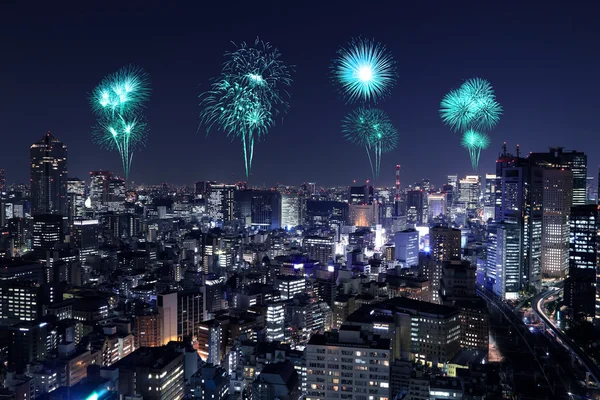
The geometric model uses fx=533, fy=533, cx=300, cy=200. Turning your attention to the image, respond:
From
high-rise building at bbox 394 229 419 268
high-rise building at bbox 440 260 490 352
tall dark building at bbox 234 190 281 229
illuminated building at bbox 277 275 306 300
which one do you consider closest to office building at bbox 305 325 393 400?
high-rise building at bbox 440 260 490 352

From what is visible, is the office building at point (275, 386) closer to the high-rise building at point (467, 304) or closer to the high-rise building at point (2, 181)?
the high-rise building at point (467, 304)

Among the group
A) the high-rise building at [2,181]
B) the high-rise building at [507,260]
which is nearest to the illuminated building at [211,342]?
the high-rise building at [507,260]

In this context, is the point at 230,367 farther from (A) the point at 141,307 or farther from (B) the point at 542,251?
(B) the point at 542,251

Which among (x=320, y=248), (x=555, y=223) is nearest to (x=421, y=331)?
(x=555, y=223)

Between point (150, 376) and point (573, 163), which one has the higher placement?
point (573, 163)

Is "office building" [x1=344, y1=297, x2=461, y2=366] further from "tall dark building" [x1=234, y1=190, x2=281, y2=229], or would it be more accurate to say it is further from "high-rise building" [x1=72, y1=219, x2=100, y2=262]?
"tall dark building" [x1=234, y1=190, x2=281, y2=229]

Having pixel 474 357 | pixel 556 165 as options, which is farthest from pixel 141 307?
pixel 556 165

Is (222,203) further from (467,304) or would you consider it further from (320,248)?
(467,304)
